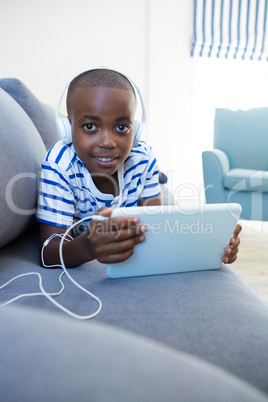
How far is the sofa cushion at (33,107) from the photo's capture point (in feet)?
3.51

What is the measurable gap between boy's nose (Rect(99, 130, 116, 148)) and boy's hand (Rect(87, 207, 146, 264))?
246mm

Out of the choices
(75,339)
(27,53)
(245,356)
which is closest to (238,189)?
(245,356)

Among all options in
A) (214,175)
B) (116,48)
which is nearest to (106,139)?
(214,175)

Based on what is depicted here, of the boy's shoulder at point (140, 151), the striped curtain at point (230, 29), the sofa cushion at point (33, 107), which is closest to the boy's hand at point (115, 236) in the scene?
the boy's shoulder at point (140, 151)

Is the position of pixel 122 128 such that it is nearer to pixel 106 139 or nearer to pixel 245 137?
pixel 106 139

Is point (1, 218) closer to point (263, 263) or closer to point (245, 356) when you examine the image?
point (245, 356)

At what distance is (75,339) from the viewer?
29 cm

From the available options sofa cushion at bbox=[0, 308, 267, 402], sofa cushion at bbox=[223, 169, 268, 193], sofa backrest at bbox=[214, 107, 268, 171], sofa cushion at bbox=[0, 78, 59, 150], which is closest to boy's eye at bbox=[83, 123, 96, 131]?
sofa cushion at bbox=[0, 78, 59, 150]

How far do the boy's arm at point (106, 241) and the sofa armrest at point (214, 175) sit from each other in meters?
1.87

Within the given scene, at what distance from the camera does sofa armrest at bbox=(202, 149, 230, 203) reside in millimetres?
2438

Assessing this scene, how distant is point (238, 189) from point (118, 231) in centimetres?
197

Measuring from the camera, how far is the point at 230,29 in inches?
159

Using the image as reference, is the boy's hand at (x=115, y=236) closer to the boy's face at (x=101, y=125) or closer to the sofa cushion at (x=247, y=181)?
the boy's face at (x=101, y=125)

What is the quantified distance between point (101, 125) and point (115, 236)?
1.13 feet
